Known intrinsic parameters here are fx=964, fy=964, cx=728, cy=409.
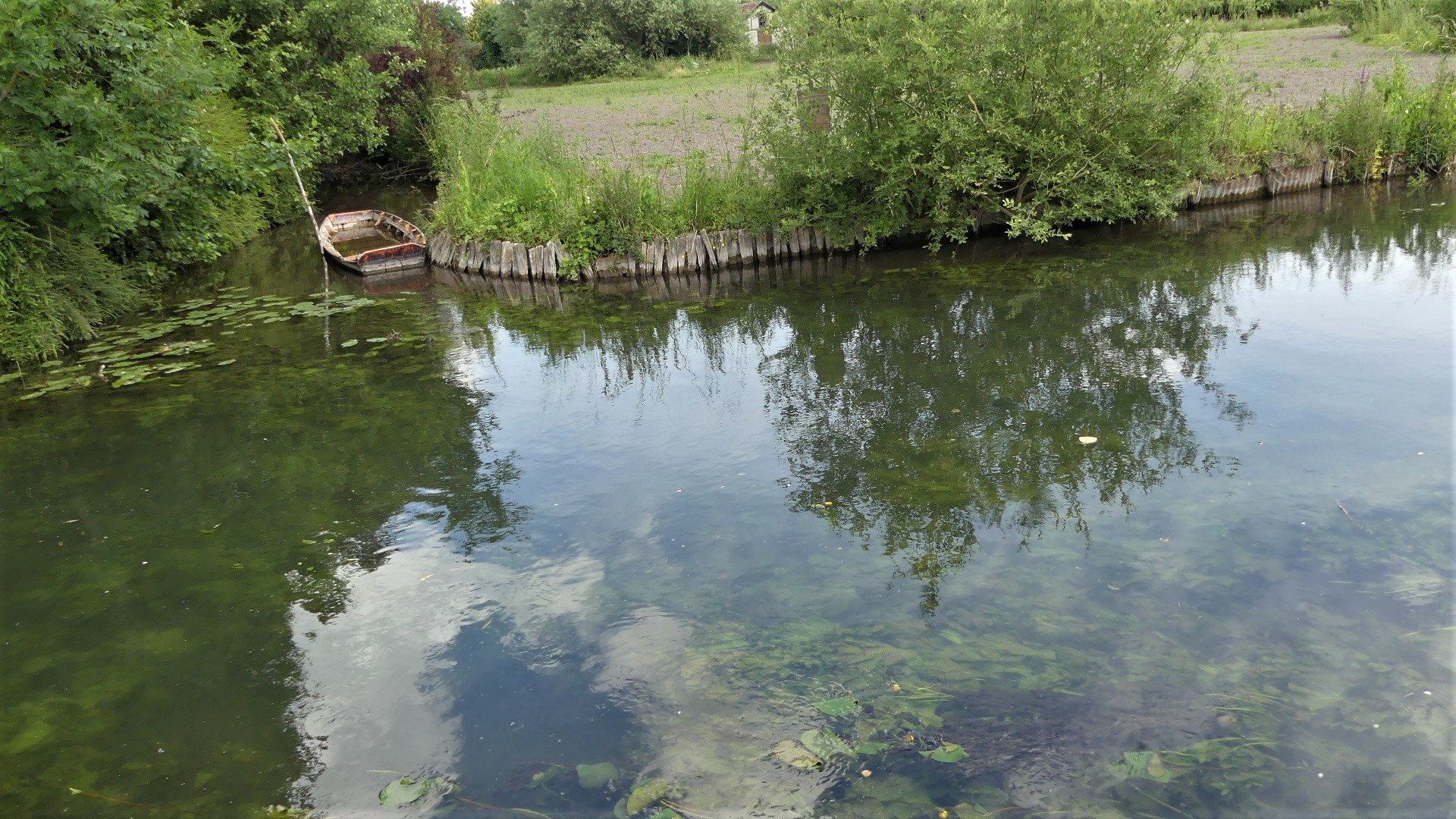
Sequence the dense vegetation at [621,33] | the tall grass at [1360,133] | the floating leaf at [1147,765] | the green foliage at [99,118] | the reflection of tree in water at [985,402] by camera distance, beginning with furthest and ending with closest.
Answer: the dense vegetation at [621,33] → the tall grass at [1360,133] → the green foliage at [99,118] → the reflection of tree in water at [985,402] → the floating leaf at [1147,765]

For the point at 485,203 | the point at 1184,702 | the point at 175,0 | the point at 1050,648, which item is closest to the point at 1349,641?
the point at 1184,702

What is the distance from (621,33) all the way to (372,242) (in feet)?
99.1

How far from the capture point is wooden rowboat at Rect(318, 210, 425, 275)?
533 inches

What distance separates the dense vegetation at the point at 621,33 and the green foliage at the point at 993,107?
3146 cm

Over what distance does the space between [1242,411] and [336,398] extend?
7212mm

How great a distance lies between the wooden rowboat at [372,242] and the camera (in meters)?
13.5

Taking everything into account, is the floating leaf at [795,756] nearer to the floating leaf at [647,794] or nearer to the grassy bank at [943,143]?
the floating leaf at [647,794]

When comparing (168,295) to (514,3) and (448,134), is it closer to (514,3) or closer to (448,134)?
(448,134)

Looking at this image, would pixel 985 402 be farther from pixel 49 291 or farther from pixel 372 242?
pixel 372 242

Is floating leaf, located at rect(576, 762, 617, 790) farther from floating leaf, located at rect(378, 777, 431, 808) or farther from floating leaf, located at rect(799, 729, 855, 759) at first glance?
floating leaf, located at rect(799, 729, 855, 759)

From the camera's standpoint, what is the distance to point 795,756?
3773 mm

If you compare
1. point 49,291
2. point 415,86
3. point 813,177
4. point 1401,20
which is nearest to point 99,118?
point 49,291

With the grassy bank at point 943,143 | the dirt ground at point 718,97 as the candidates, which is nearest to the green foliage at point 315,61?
the dirt ground at point 718,97

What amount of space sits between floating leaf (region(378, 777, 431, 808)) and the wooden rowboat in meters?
10.9
